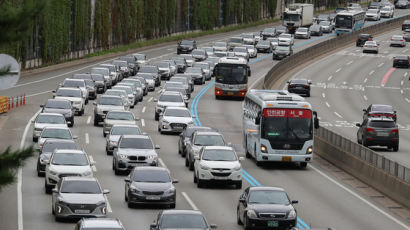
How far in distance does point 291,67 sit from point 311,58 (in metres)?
9.92

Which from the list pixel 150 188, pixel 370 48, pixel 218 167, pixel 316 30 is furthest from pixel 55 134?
pixel 316 30

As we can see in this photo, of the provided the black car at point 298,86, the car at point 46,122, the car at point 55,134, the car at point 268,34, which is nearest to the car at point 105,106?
the car at point 46,122

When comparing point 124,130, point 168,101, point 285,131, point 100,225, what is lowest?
point 168,101

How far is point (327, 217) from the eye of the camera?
28.9 meters

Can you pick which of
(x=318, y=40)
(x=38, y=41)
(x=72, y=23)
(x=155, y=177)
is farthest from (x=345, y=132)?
(x=318, y=40)

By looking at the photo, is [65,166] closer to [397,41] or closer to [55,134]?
[55,134]

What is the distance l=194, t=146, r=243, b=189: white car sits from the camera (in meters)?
33.5

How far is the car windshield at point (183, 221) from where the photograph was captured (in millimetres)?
22453

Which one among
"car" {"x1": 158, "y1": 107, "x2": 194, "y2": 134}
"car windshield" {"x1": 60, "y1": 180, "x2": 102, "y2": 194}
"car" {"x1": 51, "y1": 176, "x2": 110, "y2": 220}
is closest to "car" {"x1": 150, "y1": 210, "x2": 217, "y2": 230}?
"car" {"x1": 51, "y1": 176, "x2": 110, "y2": 220}

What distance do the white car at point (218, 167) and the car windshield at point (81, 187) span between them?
279 inches

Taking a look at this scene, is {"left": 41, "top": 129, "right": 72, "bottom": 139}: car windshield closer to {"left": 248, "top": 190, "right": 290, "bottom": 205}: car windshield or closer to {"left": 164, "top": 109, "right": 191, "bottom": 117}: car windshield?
{"left": 164, "top": 109, "right": 191, "bottom": 117}: car windshield

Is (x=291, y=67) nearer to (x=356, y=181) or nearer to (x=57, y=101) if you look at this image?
(x=57, y=101)

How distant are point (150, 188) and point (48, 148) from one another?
7.48 m

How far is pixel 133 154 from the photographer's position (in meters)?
35.7
